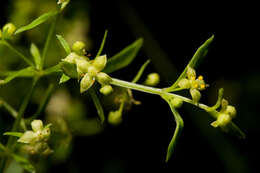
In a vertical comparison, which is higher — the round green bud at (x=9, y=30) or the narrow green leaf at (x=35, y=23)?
the round green bud at (x=9, y=30)

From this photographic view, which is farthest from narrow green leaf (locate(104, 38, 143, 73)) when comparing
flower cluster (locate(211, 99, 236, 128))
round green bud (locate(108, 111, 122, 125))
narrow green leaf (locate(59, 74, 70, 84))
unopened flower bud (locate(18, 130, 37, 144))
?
flower cluster (locate(211, 99, 236, 128))

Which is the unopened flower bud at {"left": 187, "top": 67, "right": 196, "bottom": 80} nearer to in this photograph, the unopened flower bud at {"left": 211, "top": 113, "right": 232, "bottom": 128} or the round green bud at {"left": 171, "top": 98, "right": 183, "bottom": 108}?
the round green bud at {"left": 171, "top": 98, "right": 183, "bottom": 108}

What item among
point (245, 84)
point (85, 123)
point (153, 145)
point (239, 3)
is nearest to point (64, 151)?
point (85, 123)

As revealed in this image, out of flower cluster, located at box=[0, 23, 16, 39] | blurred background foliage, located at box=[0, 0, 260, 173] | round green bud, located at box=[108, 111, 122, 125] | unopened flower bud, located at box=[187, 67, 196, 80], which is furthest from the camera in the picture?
blurred background foliage, located at box=[0, 0, 260, 173]

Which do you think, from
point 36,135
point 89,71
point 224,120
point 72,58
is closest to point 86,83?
point 89,71

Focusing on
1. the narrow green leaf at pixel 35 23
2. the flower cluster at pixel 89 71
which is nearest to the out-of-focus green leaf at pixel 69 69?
the flower cluster at pixel 89 71

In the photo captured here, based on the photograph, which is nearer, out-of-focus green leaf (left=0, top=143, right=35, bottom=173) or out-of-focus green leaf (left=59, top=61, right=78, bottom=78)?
out-of-focus green leaf (left=59, top=61, right=78, bottom=78)

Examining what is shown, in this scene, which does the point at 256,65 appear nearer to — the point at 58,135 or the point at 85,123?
the point at 85,123

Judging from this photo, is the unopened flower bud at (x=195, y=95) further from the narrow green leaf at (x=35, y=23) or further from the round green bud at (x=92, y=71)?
the narrow green leaf at (x=35, y=23)
